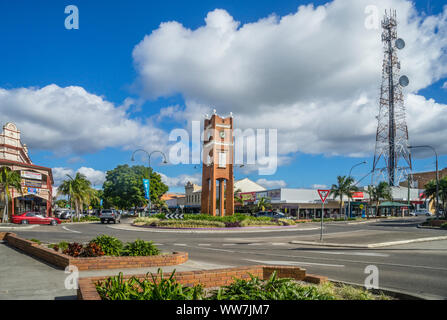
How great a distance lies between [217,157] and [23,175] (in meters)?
31.2

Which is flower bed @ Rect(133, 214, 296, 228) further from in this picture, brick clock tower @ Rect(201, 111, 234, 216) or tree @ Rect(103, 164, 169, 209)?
tree @ Rect(103, 164, 169, 209)

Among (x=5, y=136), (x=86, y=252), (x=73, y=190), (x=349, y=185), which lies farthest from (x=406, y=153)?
(x=86, y=252)

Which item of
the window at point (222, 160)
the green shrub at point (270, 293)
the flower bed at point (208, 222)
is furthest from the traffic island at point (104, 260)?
the window at point (222, 160)

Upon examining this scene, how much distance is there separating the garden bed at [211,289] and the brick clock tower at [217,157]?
2753cm

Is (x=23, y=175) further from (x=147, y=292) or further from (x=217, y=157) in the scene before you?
(x=147, y=292)

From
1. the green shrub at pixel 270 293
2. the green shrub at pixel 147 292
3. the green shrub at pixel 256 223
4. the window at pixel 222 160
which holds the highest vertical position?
the window at pixel 222 160

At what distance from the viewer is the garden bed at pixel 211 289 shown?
207 inches

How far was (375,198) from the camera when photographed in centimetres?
7344

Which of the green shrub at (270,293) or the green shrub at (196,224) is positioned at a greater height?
the green shrub at (270,293)

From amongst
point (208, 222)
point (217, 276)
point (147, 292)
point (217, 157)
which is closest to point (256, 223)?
point (208, 222)

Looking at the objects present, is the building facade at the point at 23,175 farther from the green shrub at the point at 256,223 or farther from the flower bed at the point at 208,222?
the green shrub at the point at 256,223
